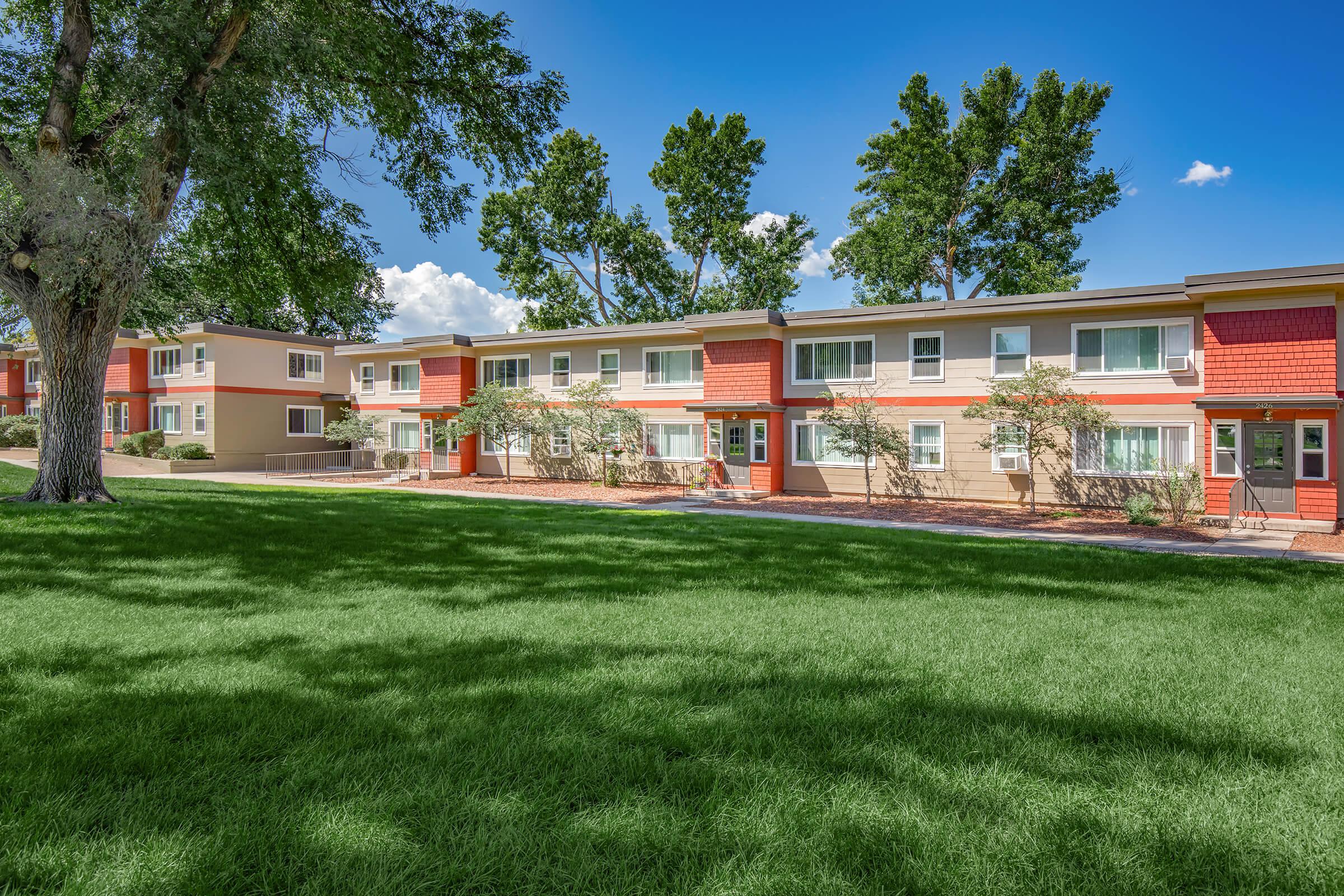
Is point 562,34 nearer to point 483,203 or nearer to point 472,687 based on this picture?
point 472,687

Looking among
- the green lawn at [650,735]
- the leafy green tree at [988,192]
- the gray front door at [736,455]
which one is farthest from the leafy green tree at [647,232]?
the green lawn at [650,735]

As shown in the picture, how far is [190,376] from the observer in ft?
102

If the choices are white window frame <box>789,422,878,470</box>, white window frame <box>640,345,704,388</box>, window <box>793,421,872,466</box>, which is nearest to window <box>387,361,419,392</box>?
white window frame <box>640,345,704,388</box>

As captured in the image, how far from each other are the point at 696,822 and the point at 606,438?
22.6 metres

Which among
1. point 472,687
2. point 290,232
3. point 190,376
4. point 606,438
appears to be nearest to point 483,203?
point 190,376

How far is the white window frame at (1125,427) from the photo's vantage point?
17.5 m

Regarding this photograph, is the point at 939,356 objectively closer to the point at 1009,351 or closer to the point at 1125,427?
the point at 1009,351

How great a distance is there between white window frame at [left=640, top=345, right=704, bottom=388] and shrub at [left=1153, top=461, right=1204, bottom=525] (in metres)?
13.1

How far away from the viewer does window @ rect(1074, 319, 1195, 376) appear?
57.7 feet

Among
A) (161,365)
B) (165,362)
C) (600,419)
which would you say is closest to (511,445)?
(600,419)

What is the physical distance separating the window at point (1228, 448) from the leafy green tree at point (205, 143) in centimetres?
1639

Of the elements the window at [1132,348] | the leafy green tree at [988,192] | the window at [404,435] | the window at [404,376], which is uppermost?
the leafy green tree at [988,192]

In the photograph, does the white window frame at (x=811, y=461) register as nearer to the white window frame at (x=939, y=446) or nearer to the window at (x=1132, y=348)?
the white window frame at (x=939, y=446)

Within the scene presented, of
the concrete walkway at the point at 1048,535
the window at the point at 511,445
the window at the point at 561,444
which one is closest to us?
the concrete walkway at the point at 1048,535
